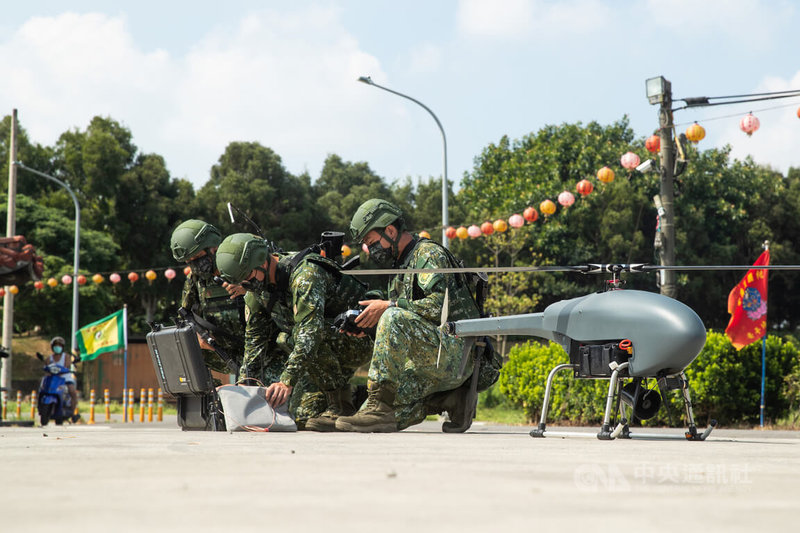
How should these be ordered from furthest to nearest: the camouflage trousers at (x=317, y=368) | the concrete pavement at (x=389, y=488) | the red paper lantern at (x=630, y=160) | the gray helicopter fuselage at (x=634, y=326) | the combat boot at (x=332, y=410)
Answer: the red paper lantern at (x=630, y=160) → the camouflage trousers at (x=317, y=368) → the combat boot at (x=332, y=410) → the gray helicopter fuselage at (x=634, y=326) → the concrete pavement at (x=389, y=488)

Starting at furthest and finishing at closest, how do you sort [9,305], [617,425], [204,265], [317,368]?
1. [9,305]
2. [204,265]
3. [317,368]
4. [617,425]

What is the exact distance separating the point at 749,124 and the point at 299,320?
11238mm

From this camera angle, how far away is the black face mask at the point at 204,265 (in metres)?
9.44

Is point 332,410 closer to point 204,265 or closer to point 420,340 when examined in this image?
point 420,340

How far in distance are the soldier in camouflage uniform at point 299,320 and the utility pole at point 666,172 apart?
347 inches

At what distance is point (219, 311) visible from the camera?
962cm

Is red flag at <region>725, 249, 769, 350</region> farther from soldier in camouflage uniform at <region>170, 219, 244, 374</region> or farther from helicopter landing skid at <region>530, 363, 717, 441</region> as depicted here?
soldier in camouflage uniform at <region>170, 219, 244, 374</region>

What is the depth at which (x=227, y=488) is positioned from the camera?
3492 millimetres

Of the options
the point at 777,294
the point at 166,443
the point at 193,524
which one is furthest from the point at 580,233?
the point at 193,524

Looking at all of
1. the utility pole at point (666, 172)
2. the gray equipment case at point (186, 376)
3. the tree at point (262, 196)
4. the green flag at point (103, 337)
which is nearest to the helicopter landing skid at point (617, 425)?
the gray equipment case at point (186, 376)

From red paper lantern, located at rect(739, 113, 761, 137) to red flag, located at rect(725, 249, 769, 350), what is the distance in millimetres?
2107

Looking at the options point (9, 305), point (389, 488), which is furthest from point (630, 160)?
point (9, 305)

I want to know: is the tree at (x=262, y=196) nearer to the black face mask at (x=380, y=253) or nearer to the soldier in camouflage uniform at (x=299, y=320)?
the soldier in camouflage uniform at (x=299, y=320)

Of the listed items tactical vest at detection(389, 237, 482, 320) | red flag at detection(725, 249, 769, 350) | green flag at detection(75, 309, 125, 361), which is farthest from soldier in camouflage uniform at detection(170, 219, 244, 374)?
green flag at detection(75, 309, 125, 361)
